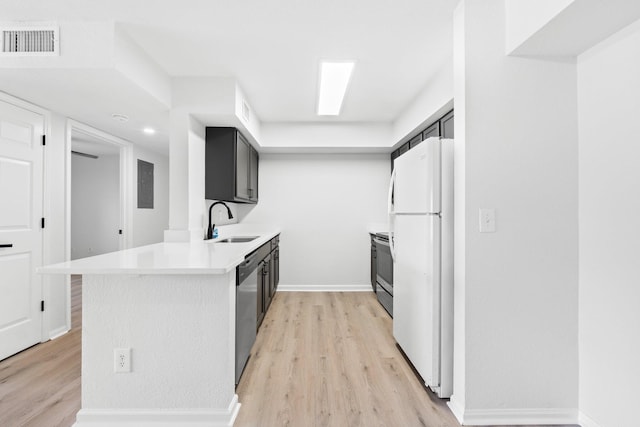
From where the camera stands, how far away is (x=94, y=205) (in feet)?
19.4

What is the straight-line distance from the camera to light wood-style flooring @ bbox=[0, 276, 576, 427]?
1777 millimetres

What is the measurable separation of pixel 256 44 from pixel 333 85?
1.04 meters

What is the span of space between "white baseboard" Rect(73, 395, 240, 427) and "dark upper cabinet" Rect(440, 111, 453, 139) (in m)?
2.62

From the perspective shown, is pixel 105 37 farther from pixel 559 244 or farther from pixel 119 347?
pixel 559 244

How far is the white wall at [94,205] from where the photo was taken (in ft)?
19.3

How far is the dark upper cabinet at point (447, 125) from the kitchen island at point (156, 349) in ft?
7.00

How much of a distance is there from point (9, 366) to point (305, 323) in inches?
94.1

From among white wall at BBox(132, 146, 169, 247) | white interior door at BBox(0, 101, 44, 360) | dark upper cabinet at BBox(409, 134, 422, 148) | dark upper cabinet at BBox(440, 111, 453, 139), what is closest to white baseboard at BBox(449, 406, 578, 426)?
Result: dark upper cabinet at BBox(440, 111, 453, 139)

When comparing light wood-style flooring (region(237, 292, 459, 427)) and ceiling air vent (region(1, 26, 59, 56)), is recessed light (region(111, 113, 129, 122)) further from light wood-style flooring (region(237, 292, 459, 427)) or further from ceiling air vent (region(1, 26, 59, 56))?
light wood-style flooring (region(237, 292, 459, 427))

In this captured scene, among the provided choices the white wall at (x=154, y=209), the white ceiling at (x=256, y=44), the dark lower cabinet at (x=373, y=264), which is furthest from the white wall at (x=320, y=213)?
the white wall at (x=154, y=209)

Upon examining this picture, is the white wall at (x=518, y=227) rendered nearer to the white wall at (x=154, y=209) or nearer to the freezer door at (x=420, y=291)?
the freezer door at (x=420, y=291)

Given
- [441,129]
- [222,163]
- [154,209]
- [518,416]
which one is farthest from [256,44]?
[154,209]

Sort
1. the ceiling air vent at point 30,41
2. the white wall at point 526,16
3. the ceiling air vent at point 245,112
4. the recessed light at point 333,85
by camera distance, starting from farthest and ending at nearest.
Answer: the ceiling air vent at point 245,112
the recessed light at point 333,85
the ceiling air vent at point 30,41
the white wall at point 526,16

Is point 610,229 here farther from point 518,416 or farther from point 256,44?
point 256,44
